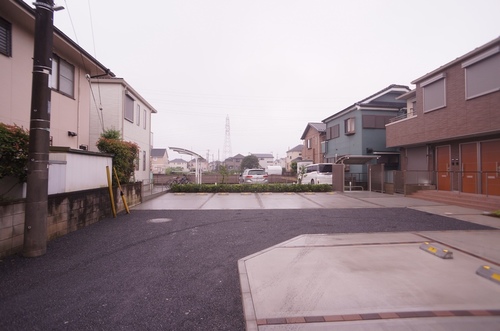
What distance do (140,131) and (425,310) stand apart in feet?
58.3

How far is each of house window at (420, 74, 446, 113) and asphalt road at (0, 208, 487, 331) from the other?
7606 millimetres

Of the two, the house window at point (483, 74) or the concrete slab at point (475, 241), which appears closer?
the concrete slab at point (475, 241)

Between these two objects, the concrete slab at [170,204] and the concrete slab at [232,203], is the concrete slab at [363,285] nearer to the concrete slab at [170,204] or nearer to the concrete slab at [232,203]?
the concrete slab at [232,203]

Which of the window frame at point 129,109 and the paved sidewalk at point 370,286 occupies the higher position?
the window frame at point 129,109

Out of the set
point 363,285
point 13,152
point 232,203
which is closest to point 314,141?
point 232,203

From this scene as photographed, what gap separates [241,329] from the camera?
2504 mm

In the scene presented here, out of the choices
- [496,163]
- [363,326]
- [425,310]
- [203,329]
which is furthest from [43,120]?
[496,163]

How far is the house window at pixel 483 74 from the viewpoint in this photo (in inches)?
387

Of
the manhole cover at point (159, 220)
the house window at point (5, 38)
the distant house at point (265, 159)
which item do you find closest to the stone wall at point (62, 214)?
the manhole cover at point (159, 220)

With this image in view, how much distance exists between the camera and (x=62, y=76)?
9109mm

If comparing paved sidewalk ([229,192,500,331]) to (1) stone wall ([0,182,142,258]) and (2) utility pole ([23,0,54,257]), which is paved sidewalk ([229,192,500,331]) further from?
(1) stone wall ([0,182,142,258])

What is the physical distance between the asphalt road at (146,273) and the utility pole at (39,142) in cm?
42

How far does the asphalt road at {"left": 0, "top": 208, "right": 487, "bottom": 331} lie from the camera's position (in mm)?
2662

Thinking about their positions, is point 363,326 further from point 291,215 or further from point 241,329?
point 291,215
